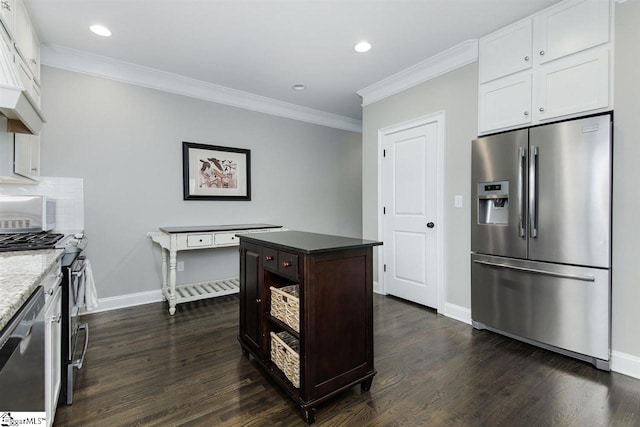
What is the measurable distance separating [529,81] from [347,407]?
2.79 metres

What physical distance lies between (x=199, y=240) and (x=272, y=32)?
2.15 metres

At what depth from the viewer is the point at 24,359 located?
1.02 m

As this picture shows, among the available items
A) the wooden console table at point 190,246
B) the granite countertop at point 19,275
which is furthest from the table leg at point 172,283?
the granite countertop at point 19,275

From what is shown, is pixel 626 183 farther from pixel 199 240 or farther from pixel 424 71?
pixel 199 240

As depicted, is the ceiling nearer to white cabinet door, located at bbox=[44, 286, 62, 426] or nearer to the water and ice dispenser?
the water and ice dispenser

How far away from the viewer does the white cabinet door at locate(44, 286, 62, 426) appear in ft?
4.37

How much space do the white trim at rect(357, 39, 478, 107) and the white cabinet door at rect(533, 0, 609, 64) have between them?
55cm

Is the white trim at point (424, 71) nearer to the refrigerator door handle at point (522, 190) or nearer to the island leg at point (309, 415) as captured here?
the refrigerator door handle at point (522, 190)

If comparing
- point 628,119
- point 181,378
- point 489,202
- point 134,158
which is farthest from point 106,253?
point 628,119

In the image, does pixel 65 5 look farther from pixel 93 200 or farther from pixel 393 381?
pixel 393 381

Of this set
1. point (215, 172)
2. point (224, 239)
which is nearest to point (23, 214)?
point (224, 239)

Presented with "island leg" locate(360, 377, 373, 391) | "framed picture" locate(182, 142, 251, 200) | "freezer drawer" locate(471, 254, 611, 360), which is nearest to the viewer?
"island leg" locate(360, 377, 373, 391)

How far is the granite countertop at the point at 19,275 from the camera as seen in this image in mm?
852

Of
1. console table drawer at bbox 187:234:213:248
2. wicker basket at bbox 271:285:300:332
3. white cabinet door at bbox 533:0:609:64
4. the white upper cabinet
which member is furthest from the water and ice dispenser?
console table drawer at bbox 187:234:213:248
